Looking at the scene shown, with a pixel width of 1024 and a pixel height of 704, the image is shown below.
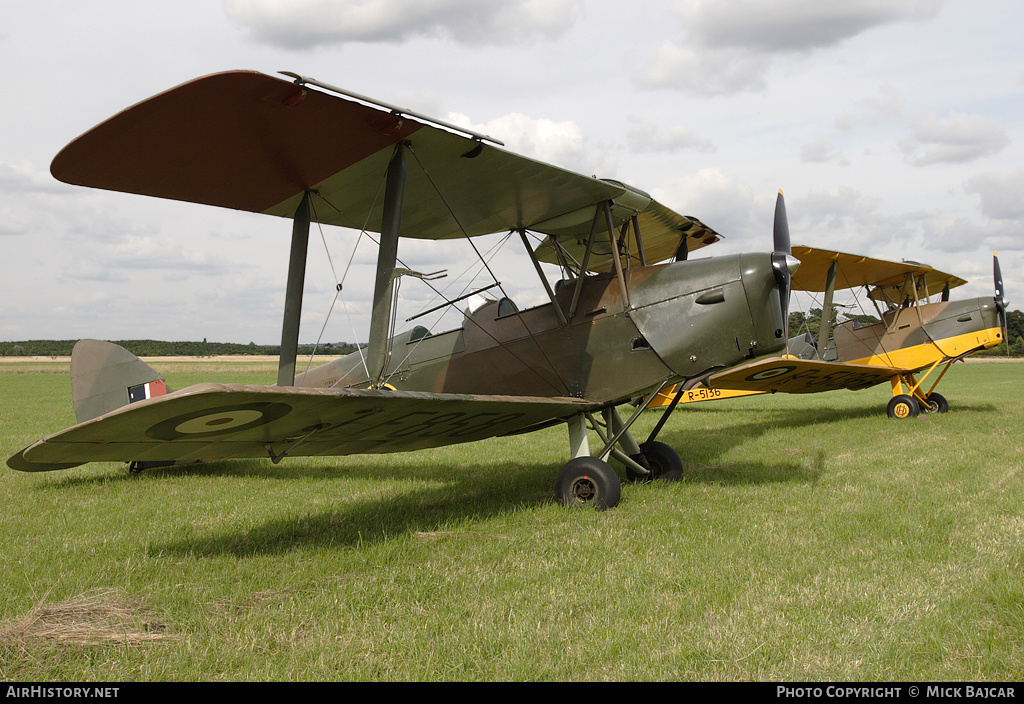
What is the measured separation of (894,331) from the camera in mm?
14734

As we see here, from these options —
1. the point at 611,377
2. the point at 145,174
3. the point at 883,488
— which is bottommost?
the point at 883,488

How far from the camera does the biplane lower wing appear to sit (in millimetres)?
3244

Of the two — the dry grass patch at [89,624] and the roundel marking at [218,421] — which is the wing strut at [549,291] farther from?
the dry grass patch at [89,624]

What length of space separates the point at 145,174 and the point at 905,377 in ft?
48.3

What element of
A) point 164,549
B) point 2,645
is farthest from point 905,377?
point 2,645

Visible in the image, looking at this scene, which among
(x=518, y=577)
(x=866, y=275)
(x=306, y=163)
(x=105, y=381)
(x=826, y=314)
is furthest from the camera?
(x=866, y=275)

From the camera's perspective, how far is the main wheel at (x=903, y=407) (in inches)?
521

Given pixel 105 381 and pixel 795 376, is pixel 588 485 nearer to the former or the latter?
pixel 105 381

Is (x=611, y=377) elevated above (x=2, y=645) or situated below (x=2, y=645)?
above

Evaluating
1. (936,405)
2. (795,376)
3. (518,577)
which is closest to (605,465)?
(518,577)

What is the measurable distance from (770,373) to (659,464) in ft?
12.3

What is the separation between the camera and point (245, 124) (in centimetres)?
435

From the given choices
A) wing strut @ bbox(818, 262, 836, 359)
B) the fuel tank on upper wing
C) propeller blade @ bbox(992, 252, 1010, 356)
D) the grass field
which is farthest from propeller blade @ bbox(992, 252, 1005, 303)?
the fuel tank on upper wing
